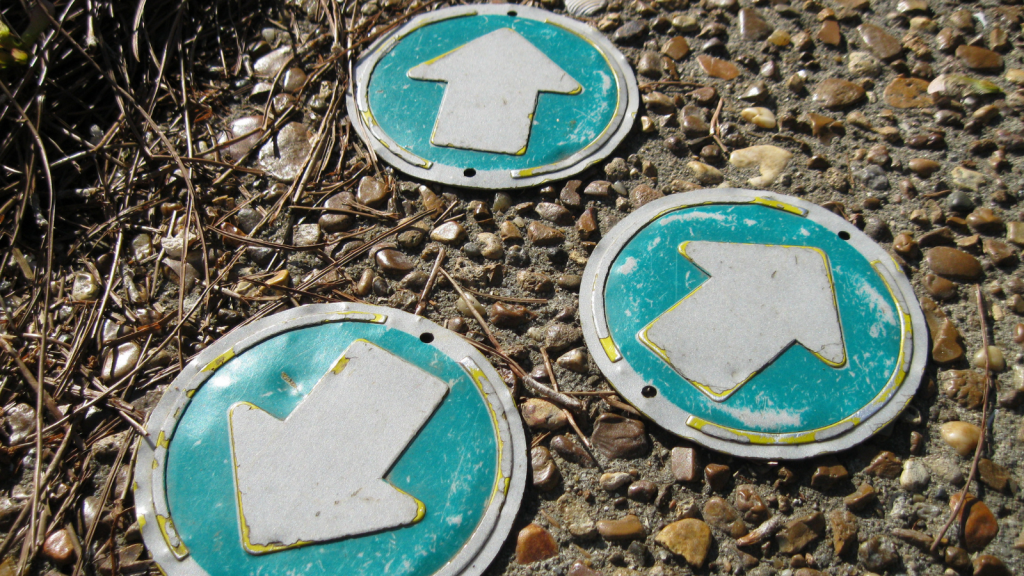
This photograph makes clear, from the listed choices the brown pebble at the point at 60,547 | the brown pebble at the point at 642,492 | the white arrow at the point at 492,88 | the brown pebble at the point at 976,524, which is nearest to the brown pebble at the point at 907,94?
the white arrow at the point at 492,88

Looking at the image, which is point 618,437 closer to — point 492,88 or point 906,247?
point 906,247

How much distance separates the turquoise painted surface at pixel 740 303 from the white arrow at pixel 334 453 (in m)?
0.51

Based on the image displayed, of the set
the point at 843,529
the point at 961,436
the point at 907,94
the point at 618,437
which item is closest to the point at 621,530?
the point at 618,437

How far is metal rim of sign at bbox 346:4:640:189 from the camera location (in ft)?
6.03

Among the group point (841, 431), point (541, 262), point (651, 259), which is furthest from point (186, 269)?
point (841, 431)

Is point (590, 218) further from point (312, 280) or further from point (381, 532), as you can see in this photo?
point (381, 532)

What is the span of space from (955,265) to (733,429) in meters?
0.82

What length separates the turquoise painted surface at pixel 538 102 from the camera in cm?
187

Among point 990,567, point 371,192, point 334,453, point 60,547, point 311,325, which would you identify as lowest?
point 990,567

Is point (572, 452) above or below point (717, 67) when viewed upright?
below

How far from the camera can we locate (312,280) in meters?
1.71

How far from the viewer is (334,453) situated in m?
1.37

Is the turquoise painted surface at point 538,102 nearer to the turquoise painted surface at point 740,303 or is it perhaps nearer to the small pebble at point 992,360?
the turquoise painted surface at point 740,303

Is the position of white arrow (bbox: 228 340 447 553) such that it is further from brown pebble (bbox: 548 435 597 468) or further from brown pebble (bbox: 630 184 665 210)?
brown pebble (bbox: 630 184 665 210)
